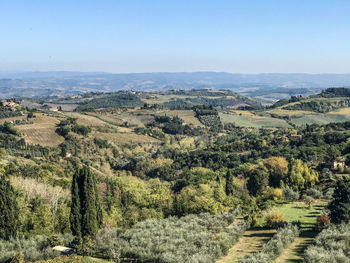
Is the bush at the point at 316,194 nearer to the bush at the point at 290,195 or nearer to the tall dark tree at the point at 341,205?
the bush at the point at 290,195

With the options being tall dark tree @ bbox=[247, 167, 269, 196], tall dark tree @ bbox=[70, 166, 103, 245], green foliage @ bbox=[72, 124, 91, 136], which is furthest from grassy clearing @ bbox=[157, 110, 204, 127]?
tall dark tree @ bbox=[70, 166, 103, 245]

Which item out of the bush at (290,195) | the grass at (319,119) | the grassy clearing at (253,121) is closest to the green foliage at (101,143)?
the bush at (290,195)

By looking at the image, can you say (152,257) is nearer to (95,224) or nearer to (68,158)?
(95,224)

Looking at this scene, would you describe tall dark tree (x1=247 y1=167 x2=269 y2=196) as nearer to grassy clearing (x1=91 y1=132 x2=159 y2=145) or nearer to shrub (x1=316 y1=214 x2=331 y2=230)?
shrub (x1=316 y1=214 x2=331 y2=230)

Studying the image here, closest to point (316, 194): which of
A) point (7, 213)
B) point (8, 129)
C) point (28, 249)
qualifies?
point (28, 249)

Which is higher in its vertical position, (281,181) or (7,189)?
(7,189)

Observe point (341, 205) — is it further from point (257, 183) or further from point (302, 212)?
point (257, 183)

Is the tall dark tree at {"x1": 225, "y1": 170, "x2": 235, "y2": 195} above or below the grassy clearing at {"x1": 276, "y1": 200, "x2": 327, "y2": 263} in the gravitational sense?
below

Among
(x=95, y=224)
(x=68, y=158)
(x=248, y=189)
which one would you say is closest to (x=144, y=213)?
(x=95, y=224)
